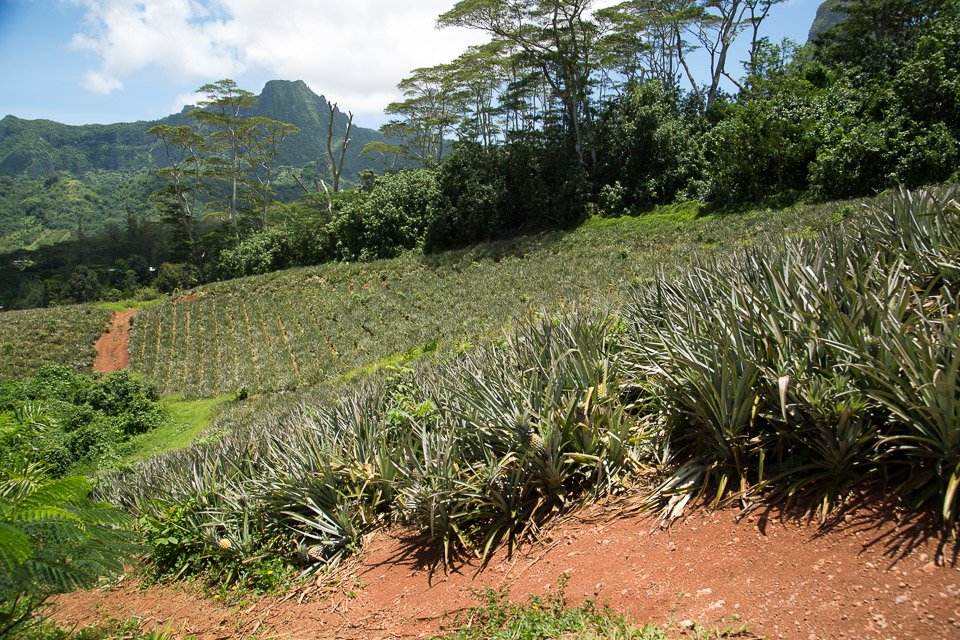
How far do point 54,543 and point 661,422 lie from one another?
3.58 metres

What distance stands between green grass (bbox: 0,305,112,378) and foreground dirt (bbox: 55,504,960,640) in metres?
26.6

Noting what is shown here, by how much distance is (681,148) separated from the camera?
32.0 meters

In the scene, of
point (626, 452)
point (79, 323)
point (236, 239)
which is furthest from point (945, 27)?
point (236, 239)

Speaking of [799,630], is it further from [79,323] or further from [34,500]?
[79,323]

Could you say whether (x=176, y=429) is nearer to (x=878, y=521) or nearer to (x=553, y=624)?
(x=553, y=624)

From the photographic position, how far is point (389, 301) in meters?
25.1

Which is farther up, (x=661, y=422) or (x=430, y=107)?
(x=430, y=107)

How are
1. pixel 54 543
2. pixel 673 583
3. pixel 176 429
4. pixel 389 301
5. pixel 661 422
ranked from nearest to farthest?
1. pixel 54 543
2. pixel 673 583
3. pixel 661 422
4. pixel 176 429
5. pixel 389 301

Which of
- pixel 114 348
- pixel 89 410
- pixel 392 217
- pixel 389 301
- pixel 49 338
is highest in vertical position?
pixel 392 217

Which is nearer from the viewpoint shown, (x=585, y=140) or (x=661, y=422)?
(x=661, y=422)

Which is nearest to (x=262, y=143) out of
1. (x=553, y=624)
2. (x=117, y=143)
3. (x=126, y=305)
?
(x=126, y=305)

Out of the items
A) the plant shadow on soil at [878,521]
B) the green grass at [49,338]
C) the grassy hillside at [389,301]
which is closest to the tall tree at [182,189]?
the green grass at [49,338]

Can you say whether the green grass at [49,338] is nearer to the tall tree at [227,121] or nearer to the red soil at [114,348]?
the red soil at [114,348]

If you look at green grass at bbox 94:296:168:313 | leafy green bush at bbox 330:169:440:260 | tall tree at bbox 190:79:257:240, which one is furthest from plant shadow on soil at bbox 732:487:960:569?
tall tree at bbox 190:79:257:240
